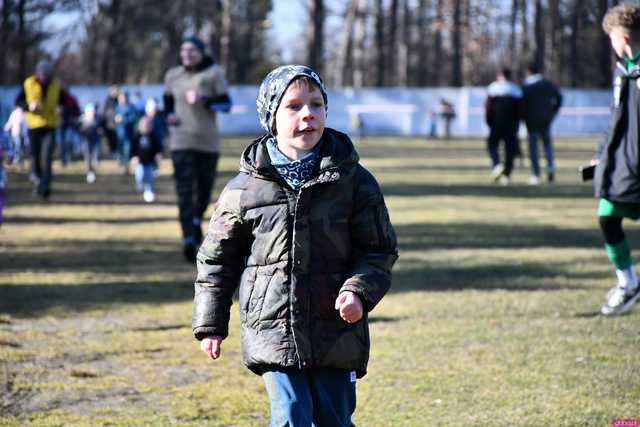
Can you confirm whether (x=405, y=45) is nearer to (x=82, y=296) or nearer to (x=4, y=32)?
(x=4, y=32)

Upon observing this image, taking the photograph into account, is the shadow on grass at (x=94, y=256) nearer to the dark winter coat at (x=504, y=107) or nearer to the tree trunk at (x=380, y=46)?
the dark winter coat at (x=504, y=107)

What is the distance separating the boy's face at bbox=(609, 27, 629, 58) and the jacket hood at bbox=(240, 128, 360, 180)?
383 cm

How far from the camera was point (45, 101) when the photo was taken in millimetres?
18625

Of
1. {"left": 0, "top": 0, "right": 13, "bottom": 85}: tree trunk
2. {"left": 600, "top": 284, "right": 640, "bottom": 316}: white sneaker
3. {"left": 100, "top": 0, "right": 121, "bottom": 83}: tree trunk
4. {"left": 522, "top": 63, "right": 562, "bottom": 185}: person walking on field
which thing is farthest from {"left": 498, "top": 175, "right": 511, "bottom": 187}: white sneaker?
{"left": 100, "top": 0, "right": 121, "bottom": 83}: tree trunk

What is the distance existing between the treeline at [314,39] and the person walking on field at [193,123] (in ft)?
125

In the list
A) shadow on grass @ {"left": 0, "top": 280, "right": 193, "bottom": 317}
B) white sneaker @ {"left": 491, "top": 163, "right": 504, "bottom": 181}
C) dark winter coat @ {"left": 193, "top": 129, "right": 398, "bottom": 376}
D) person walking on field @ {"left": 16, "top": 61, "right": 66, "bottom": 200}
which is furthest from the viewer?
white sneaker @ {"left": 491, "top": 163, "right": 504, "bottom": 181}

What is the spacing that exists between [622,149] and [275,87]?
162 inches

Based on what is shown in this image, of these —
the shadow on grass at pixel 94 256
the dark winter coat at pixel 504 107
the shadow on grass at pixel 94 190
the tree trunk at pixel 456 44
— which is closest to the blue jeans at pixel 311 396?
the shadow on grass at pixel 94 256

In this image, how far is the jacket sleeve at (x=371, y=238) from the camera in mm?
4188

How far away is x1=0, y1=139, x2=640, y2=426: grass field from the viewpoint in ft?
19.9

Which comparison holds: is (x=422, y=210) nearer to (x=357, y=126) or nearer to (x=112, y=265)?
(x=112, y=265)

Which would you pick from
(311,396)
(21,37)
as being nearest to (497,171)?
(311,396)

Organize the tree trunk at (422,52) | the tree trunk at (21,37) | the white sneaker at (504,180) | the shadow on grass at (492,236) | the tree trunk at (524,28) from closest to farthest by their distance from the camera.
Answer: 1. the shadow on grass at (492,236)
2. the white sneaker at (504,180)
3. the tree trunk at (21,37)
4. the tree trunk at (524,28)
5. the tree trunk at (422,52)

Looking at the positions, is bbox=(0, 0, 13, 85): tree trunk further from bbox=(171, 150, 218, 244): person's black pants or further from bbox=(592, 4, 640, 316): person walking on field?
bbox=(592, 4, 640, 316): person walking on field
